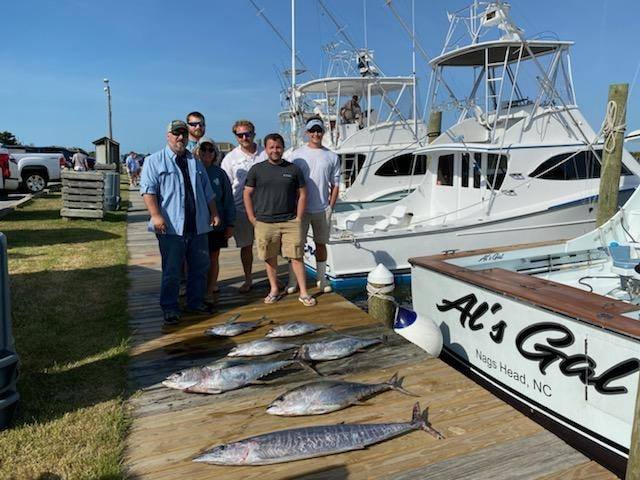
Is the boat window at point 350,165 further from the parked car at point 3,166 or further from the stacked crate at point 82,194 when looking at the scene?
the parked car at point 3,166

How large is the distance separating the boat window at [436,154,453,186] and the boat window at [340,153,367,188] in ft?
13.6

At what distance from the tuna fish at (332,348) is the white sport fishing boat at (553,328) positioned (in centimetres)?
96

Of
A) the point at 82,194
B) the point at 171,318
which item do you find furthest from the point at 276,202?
the point at 82,194

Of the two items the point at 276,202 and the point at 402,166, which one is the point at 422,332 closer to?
the point at 276,202

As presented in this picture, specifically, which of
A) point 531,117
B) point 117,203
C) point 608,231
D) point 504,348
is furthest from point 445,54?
point 117,203

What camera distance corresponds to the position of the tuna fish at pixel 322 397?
9.55ft

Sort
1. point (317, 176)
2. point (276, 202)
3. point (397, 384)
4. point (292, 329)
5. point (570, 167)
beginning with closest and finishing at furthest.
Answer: point (397, 384) → point (292, 329) → point (276, 202) → point (317, 176) → point (570, 167)

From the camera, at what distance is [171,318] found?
180 inches

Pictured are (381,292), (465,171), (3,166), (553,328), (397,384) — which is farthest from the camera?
(3,166)

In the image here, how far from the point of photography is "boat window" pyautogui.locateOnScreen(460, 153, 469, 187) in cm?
1003

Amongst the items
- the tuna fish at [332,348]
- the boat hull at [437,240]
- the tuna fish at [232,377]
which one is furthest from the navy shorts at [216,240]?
the boat hull at [437,240]

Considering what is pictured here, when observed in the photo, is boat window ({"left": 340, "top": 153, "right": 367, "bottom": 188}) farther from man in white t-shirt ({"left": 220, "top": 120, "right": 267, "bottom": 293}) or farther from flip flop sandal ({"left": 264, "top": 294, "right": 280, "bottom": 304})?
flip flop sandal ({"left": 264, "top": 294, "right": 280, "bottom": 304})

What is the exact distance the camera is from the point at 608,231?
19.3 feet

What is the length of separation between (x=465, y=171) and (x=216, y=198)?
6777 mm
